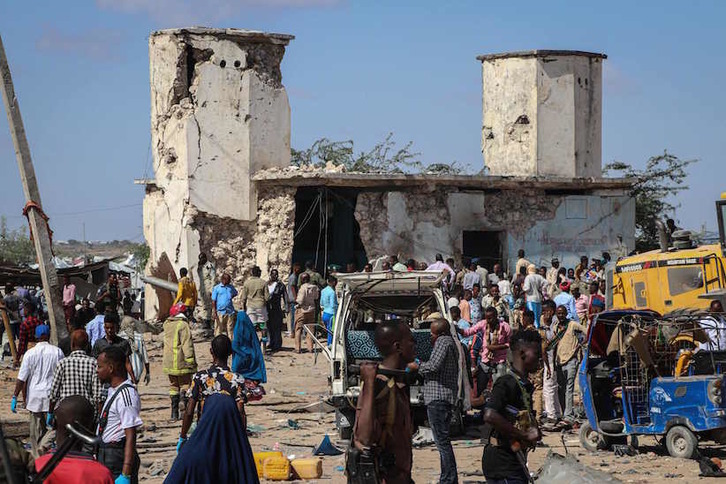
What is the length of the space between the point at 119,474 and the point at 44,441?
1.41 m

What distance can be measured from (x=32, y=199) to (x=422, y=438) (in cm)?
496

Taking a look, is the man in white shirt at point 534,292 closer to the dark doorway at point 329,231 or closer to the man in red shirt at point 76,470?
the dark doorway at point 329,231

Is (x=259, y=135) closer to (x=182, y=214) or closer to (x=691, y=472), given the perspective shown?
(x=182, y=214)

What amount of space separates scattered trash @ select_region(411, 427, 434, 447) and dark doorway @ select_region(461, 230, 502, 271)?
44.2ft

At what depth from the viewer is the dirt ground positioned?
11.0 meters

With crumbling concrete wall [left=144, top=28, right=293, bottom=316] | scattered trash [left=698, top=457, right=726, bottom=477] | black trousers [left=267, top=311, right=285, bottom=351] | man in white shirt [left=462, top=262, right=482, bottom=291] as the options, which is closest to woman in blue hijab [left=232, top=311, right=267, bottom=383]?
scattered trash [left=698, top=457, right=726, bottom=477]

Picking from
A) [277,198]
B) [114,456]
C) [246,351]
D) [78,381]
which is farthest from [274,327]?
[114,456]

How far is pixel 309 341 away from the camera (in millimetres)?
22562

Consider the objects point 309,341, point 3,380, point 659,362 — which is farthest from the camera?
point 309,341

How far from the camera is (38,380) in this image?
10664mm

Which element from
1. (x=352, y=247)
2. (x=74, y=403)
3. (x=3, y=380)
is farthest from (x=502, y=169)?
(x=74, y=403)

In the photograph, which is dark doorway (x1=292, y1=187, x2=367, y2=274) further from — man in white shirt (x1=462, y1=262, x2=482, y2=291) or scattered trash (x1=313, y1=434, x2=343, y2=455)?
scattered trash (x1=313, y1=434, x2=343, y2=455)

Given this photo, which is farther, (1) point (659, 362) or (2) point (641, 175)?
(2) point (641, 175)

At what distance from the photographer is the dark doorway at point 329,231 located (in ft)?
84.6
